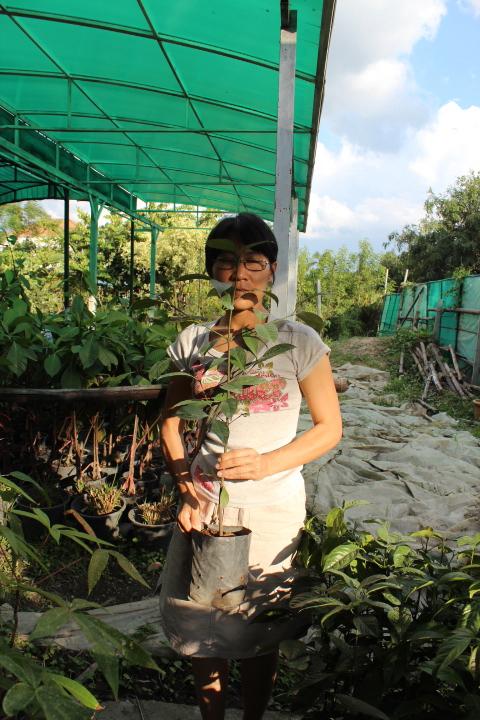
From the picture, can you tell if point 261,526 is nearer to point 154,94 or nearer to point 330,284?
point 154,94

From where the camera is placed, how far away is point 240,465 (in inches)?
51.6

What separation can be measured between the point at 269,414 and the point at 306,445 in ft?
0.41

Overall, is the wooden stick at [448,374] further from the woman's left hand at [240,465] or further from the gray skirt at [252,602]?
the woman's left hand at [240,465]

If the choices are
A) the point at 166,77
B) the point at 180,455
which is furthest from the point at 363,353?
the point at 180,455

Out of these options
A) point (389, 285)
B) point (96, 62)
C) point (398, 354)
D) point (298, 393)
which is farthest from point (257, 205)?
point (389, 285)

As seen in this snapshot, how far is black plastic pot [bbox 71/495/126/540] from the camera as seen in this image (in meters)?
2.90

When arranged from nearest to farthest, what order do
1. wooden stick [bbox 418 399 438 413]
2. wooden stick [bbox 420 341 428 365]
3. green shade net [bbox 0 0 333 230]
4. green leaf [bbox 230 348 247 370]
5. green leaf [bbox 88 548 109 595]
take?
green leaf [bbox 88 548 109 595] → green leaf [bbox 230 348 247 370] → green shade net [bbox 0 0 333 230] → wooden stick [bbox 418 399 438 413] → wooden stick [bbox 420 341 428 365]

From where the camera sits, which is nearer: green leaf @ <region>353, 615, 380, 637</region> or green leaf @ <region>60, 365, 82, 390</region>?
green leaf @ <region>353, 615, 380, 637</region>

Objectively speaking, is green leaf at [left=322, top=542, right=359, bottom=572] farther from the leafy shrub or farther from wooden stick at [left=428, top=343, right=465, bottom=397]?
wooden stick at [left=428, top=343, right=465, bottom=397]

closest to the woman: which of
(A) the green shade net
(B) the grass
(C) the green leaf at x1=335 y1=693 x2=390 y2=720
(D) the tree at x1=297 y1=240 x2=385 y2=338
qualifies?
(C) the green leaf at x1=335 y1=693 x2=390 y2=720

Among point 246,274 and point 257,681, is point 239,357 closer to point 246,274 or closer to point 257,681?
point 246,274

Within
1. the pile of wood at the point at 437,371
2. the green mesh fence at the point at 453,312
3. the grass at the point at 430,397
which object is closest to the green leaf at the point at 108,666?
the grass at the point at 430,397

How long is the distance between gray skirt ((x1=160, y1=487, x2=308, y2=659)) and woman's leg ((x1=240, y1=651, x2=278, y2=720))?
0.29ft

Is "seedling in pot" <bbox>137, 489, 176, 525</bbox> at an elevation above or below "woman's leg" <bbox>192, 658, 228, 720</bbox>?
below
